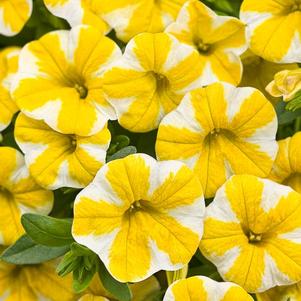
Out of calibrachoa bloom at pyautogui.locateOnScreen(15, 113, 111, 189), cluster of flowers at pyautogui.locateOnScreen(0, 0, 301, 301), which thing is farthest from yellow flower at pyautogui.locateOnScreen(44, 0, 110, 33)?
calibrachoa bloom at pyautogui.locateOnScreen(15, 113, 111, 189)

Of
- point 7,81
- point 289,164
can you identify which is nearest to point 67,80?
point 7,81

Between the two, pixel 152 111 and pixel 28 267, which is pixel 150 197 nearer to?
pixel 152 111

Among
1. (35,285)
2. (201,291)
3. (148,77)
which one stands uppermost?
(148,77)

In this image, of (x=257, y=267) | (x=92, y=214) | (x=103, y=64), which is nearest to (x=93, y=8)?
(x=103, y=64)

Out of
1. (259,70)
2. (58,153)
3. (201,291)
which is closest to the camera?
(201,291)

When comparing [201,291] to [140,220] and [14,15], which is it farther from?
[14,15]

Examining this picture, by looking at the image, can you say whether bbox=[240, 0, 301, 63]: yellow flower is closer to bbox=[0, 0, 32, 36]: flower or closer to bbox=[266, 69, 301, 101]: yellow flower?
bbox=[266, 69, 301, 101]: yellow flower
